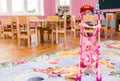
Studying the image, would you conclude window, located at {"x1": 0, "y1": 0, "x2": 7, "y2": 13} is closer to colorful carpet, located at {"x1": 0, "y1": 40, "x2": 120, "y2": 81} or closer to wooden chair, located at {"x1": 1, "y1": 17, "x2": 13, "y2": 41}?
wooden chair, located at {"x1": 1, "y1": 17, "x2": 13, "y2": 41}

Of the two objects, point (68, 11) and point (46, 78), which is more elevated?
point (68, 11)

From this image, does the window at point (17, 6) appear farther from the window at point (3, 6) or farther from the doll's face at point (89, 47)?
the doll's face at point (89, 47)

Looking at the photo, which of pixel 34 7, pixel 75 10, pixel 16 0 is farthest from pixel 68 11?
pixel 16 0

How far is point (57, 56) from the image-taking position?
11.7ft

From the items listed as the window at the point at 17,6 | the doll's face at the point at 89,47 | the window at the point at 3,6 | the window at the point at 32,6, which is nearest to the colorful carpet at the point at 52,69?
the doll's face at the point at 89,47

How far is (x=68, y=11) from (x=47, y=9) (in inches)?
44.4

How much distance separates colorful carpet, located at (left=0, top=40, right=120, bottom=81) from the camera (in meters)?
2.39

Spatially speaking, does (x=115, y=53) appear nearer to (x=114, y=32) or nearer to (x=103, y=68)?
(x=103, y=68)

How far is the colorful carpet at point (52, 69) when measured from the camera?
2391 mm

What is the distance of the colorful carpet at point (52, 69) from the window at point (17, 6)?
545 centimetres

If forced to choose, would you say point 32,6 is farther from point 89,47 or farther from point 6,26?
point 89,47

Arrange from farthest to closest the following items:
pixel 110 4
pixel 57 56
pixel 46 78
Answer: pixel 110 4 → pixel 57 56 → pixel 46 78

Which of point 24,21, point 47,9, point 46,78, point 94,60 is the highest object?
point 47,9

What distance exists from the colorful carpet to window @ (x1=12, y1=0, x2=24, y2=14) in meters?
5.45
